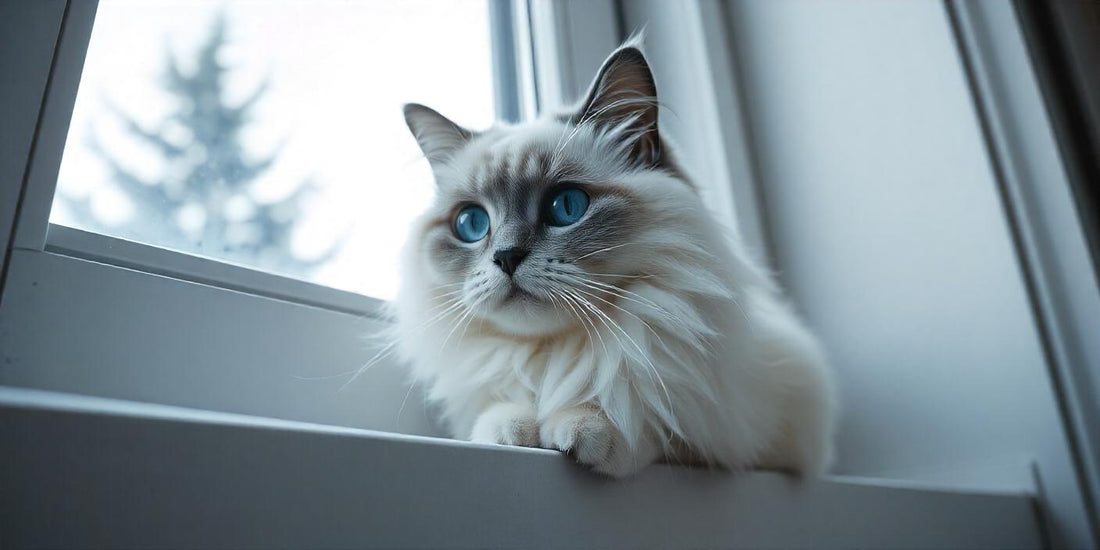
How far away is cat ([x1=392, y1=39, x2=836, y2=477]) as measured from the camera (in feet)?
2.93

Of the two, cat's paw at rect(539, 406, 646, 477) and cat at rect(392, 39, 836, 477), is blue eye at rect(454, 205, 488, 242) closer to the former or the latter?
cat at rect(392, 39, 836, 477)

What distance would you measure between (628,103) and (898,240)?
0.97m

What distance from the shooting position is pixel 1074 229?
58.1 inches

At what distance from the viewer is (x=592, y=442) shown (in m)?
0.73

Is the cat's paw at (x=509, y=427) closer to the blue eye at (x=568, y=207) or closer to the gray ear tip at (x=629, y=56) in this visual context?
the blue eye at (x=568, y=207)

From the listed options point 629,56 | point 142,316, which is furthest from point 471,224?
point 142,316

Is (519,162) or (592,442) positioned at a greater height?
(519,162)

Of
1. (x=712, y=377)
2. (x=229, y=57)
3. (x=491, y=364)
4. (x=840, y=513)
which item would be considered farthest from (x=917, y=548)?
(x=229, y=57)

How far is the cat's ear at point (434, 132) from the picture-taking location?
3.99ft

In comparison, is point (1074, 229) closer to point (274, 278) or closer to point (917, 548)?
point (917, 548)

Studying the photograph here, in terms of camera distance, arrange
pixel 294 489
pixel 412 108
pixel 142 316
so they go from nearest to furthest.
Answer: pixel 294 489, pixel 142 316, pixel 412 108

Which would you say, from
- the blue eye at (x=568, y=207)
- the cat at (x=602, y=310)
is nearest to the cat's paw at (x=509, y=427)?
the cat at (x=602, y=310)

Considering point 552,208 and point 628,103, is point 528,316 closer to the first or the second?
point 552,208

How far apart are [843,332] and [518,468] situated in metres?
1.40
